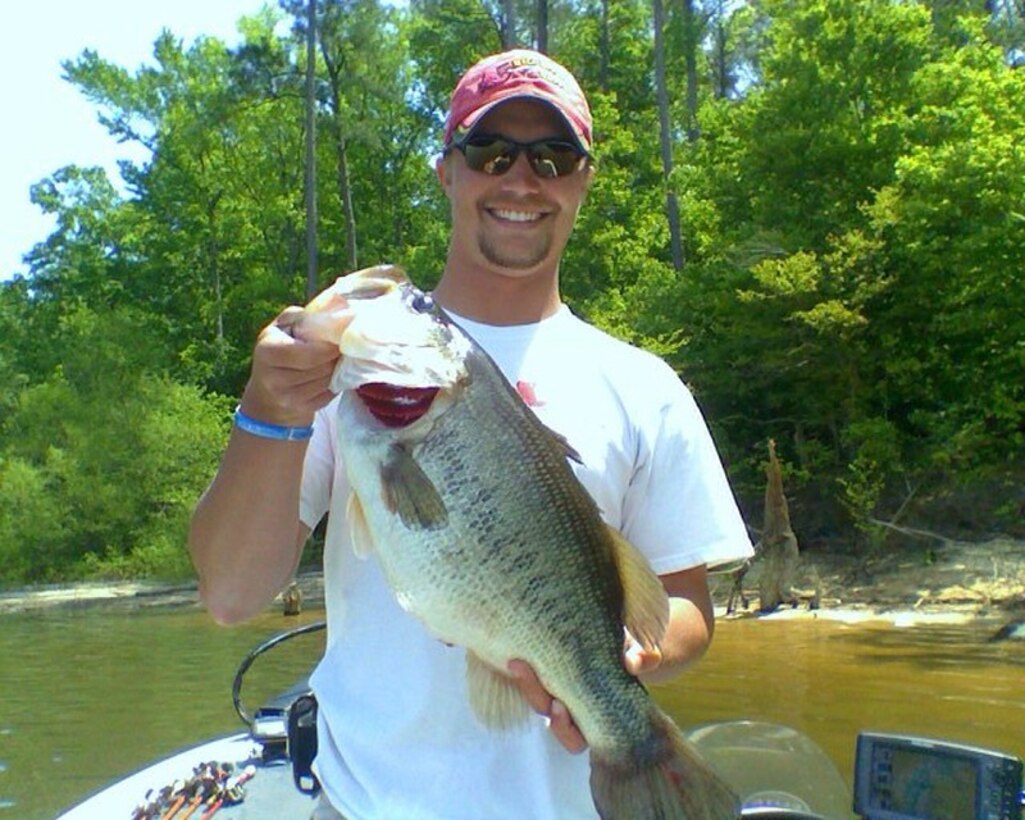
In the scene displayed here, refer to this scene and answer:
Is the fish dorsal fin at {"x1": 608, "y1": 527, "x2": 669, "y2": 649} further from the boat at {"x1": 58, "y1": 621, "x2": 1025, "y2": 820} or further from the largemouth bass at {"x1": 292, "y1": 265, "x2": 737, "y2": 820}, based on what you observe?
the boat at {"x1": 58, "y1": 621, "x2": 1025, "y2": 820}

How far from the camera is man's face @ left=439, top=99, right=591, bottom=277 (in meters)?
2.30

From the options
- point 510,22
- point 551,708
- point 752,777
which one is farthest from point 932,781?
point 510,22

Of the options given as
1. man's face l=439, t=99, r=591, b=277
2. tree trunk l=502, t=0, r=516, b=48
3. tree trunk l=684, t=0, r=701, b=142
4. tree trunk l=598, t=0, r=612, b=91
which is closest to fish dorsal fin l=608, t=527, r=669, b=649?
man's face l=439, t=99, r=591, b=277

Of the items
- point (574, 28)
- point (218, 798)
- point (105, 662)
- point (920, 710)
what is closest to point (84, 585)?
point (105, 662)

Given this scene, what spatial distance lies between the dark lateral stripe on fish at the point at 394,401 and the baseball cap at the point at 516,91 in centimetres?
63

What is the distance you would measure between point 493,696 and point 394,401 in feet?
1.54

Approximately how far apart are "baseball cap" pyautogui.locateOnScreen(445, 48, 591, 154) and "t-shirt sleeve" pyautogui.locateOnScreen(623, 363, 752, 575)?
20.6 inches

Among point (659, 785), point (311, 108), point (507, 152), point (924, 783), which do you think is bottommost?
point (924, 783)

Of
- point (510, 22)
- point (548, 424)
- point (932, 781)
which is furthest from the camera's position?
point (510, 22)

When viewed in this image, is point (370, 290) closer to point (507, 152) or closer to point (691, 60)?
point (507, 152)

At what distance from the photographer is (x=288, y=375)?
1.87m

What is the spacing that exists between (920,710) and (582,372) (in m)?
9.99

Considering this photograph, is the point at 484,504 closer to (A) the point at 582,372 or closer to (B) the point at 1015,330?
(A) the point at 582,372

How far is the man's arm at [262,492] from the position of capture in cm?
187
